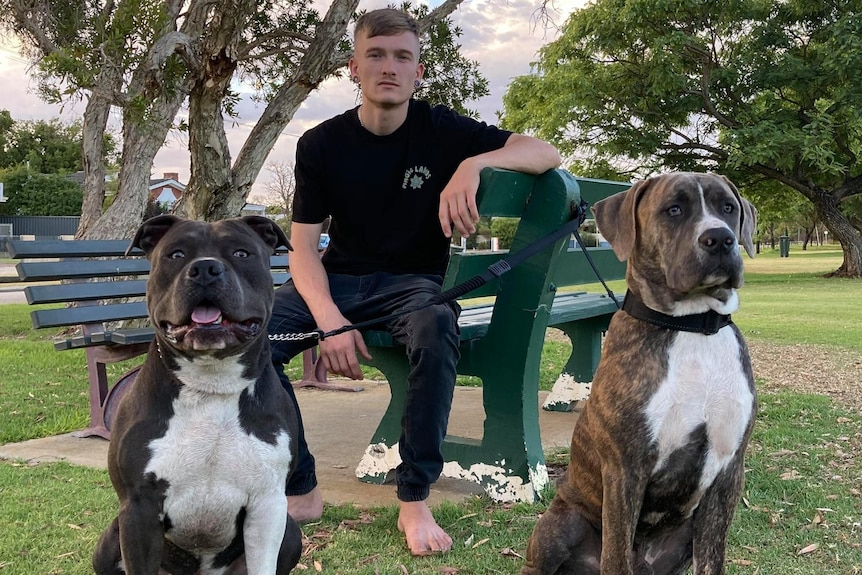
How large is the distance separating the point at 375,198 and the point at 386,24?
865 mm

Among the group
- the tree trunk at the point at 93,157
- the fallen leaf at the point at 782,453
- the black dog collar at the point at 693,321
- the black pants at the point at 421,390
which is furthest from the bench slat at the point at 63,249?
the tree trunk at the point at 93,157

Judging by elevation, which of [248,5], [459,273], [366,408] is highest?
[248,5]

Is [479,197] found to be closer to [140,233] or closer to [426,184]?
[426,184]

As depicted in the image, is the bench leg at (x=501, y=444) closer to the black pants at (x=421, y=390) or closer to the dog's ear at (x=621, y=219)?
the black pants at (x=421, y=390)

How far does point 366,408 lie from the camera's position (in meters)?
5.76

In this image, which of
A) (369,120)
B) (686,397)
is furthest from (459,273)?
(686,397)

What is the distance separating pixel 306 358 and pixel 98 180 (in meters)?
6.14

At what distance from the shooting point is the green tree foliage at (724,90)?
21.1 metres

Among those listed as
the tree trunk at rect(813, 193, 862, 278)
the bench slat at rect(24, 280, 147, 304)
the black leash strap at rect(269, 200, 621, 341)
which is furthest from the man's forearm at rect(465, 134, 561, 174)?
the tree trunk at rect(813, 193, 862, 278)

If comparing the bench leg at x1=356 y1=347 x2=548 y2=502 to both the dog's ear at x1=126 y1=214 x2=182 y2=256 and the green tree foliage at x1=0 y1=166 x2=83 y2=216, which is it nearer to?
the dog's ear at x1=126 y1=214 x2=182 y2=256

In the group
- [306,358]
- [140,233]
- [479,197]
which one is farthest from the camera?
[306,358]

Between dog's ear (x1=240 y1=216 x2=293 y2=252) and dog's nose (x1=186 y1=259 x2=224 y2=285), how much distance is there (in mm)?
371

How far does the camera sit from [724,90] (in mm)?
23344

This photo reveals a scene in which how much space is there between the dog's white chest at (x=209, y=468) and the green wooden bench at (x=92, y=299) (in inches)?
101
